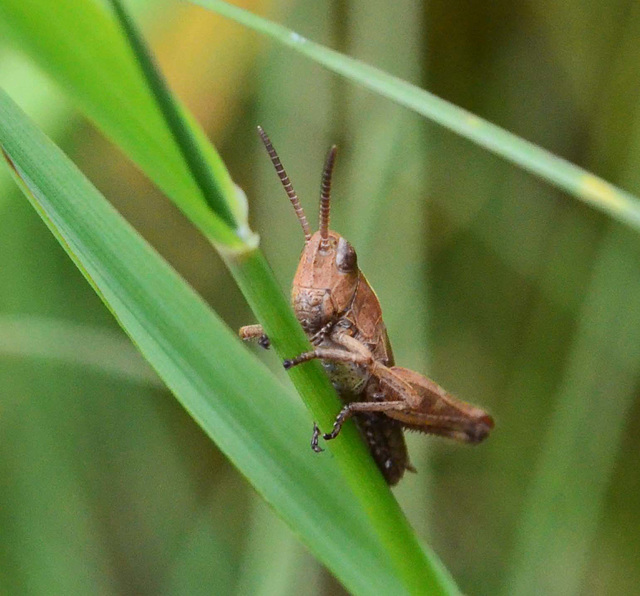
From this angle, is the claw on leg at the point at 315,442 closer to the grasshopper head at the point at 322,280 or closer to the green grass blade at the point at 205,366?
the green grass blade at the point at 205,366

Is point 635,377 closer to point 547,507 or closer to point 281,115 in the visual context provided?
point 547,507

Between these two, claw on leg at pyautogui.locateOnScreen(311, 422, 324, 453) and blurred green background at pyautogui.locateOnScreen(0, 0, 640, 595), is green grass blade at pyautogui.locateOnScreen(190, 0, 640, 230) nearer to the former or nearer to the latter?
claw on leg at pyautogui.locateOnScreen(311, 422, 324, 453)

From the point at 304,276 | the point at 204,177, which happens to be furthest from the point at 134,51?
the point at 304,276

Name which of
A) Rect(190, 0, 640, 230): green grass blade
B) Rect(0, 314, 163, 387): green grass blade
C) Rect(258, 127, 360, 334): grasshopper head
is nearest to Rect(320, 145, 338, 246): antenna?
Rect(258, 127, 360, 334): grasshopper head

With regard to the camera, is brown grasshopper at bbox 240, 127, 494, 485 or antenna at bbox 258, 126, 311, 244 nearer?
antenna at bbox 258, 126, 311, 244

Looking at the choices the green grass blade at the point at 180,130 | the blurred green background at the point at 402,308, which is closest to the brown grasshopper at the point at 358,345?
the blurred green background at the point at 402,308
